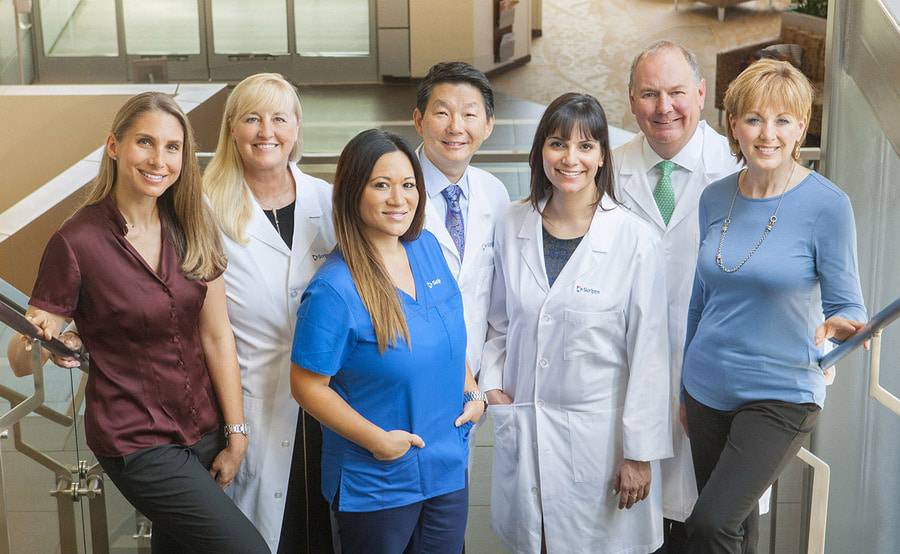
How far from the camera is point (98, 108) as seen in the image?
6.57 metres

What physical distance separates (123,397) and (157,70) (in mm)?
4464

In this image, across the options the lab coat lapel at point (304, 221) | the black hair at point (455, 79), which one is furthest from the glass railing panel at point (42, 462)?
the black hair at point (455, 79)

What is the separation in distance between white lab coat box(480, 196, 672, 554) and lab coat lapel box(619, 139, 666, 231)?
22 cm

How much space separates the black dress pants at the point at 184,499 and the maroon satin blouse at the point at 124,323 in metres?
0.04

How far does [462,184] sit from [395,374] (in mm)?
717

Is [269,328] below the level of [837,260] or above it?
below

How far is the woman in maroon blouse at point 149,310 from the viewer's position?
7.77 ft

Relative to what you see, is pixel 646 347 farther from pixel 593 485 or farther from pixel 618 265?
pixel 593 485

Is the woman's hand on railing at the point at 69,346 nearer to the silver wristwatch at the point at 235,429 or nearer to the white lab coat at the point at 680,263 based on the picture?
the silver wristwatch at the point at 235,429

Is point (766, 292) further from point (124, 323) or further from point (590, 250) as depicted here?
point (124, 323)

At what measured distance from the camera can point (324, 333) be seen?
7.76 ft

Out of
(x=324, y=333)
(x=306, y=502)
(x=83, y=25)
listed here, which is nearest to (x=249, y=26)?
(x=83, y=25)

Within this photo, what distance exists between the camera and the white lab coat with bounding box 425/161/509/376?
2867 mm

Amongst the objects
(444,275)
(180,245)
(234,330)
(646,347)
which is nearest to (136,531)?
(234,330)
